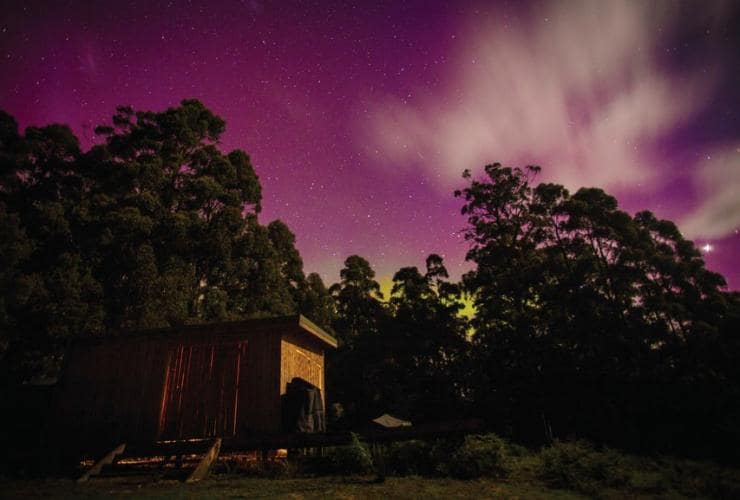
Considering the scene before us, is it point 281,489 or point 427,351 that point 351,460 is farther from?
point 427,351

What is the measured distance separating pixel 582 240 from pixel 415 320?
515 inches

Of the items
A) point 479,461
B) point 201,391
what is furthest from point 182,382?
point 479,461

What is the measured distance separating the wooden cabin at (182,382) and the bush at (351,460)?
2.61 m

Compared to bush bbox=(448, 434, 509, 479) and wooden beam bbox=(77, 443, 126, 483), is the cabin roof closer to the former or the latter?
wooden beam bbox=(77, 443, 126, 483)

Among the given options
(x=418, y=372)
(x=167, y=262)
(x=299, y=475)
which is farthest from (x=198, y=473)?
(x=418, y=372)

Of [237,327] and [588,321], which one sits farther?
[588,321]

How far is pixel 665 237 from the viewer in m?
26.5

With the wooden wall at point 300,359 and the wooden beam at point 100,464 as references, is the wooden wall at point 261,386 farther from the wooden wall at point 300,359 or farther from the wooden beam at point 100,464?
the wooden beam at point 100,464

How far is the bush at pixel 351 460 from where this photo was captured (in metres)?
9.62

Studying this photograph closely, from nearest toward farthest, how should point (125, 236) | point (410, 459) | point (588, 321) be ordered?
point (410, 459)
point (125, 236)
point (588, 321)

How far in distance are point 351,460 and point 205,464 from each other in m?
3.35

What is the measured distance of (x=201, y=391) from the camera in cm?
1252

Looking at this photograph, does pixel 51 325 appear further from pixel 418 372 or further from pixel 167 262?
pixel 418 372

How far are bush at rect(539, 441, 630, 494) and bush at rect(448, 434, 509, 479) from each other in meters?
1.04
